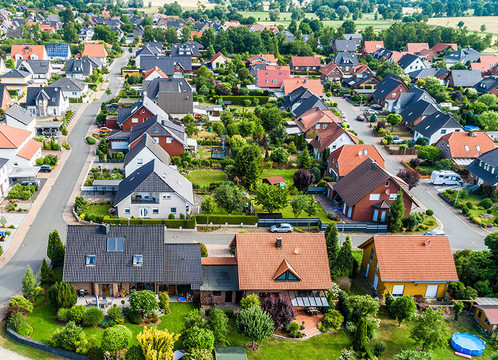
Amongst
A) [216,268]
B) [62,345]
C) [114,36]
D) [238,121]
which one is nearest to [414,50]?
[238,121]

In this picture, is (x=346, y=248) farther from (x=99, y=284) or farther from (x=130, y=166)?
(x=130, y=166)

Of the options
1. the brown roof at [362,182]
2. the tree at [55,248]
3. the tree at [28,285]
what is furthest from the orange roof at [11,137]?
the brown roof at [362,182]

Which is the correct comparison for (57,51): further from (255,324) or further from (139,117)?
(255,324)

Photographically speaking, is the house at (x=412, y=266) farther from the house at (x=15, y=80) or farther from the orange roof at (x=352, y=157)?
the house at (x=15, y=80)

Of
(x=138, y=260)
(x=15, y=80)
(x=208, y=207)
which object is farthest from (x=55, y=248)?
(x=15, y=80)

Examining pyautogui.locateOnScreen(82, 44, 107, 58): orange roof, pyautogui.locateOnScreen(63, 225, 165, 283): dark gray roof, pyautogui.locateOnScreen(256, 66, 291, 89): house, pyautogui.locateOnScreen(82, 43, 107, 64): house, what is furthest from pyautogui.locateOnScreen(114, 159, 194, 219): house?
pyautogui.locateOnScreen(82, 44, 107, 58): orange roof

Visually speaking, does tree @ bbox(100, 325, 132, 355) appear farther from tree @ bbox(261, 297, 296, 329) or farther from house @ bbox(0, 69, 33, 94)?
house @ bbox(0, 69, 33, 94)
